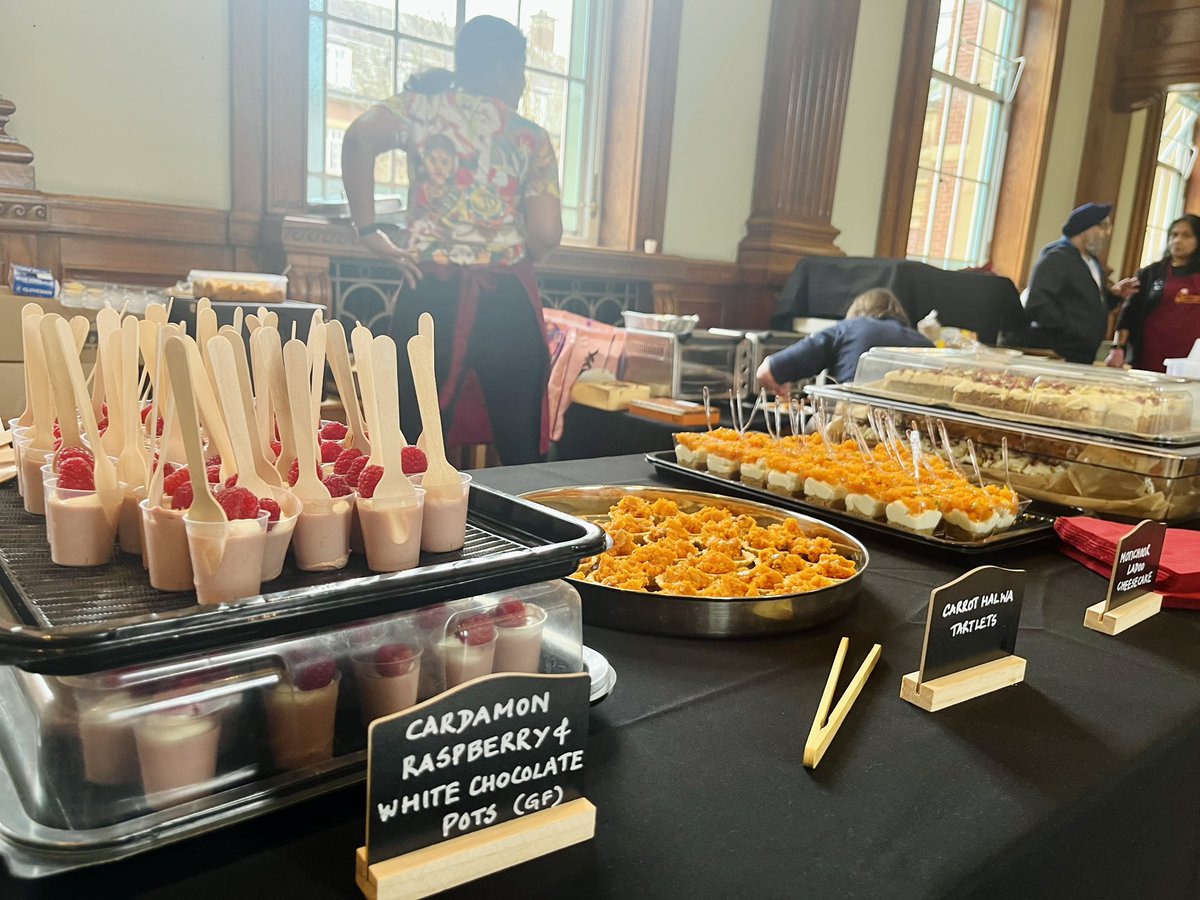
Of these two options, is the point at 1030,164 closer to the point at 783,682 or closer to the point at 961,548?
the point at 961,548

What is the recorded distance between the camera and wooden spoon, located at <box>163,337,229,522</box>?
1.99 feet

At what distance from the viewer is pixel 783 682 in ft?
2.96

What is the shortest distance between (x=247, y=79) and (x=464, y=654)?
9.96 feet

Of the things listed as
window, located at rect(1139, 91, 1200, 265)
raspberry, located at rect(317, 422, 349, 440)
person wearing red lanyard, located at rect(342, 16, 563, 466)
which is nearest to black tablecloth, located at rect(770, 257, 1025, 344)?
person wearing red lanyard, located at rect(342, 16, 563, 466)

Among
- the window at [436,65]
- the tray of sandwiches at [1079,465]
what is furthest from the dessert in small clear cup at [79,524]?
the window at [436,65]

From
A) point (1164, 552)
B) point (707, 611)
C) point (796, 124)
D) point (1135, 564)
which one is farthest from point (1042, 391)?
point (796, 124)

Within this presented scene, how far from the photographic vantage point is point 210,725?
1.94 ft

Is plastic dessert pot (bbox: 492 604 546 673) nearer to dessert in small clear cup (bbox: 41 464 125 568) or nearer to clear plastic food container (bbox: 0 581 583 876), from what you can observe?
clear plastic food container (bbox: 0 581 583 876)

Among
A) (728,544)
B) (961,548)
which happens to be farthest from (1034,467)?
(728,544)

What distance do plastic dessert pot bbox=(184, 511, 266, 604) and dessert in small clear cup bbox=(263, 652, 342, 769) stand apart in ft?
0.22

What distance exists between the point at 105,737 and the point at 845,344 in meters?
2.88

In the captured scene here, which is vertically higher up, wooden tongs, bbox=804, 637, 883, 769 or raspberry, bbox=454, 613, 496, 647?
raspberry, bbox=454, 613, 496, 647

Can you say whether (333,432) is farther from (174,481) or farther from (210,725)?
(210,725)

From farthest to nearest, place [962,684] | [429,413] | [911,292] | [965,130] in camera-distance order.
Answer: [965,130] < [911,292] < [962,684] < [429,413]
